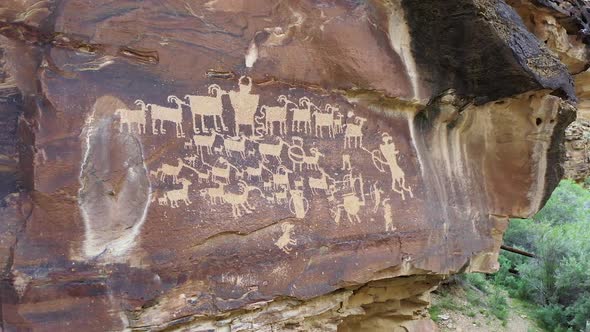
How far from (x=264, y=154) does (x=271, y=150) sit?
0.20 ft

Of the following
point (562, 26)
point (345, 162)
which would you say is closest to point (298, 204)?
point (345, 162)

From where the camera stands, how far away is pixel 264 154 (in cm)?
339

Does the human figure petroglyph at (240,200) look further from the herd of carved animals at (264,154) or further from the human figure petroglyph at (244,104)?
the human figure petroglyph at (244,104)

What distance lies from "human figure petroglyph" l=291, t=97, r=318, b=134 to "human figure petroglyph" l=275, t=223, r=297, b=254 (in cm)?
67

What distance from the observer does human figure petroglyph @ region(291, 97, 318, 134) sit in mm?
3568

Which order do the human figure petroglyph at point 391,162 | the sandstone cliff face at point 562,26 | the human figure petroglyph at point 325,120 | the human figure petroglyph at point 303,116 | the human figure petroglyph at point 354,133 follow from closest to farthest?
the human figure petroglyph at point 303,116
the human figure petroglyph at point 325,120
the human figure petroglyph at point 354,133
the human figure petroglyph at point 391,162
the sandstone cliff face at point 562,26

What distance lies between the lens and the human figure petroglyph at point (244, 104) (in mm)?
3307

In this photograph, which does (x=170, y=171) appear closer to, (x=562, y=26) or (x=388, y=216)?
(x=388, y=216)

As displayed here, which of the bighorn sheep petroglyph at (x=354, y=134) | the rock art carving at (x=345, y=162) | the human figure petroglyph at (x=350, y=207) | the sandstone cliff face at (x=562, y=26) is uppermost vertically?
the sandstone cliff face at (x=562, y=26)

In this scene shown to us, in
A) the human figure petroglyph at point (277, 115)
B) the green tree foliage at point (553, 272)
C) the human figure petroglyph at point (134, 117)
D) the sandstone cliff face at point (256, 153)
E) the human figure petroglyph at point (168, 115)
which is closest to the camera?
the sandstone cliff face at point (256, 153)

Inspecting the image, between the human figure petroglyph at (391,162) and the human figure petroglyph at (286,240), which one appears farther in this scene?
the human figure petroglyph at (391,162)

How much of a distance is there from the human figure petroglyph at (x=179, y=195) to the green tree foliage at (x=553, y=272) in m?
6.83

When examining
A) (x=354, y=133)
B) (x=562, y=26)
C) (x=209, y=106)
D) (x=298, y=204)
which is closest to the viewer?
(x=209, y=106)

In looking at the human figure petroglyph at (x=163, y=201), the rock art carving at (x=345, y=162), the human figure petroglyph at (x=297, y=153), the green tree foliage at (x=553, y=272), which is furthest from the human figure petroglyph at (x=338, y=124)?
the green tree foliage at (x=553, y=272)
